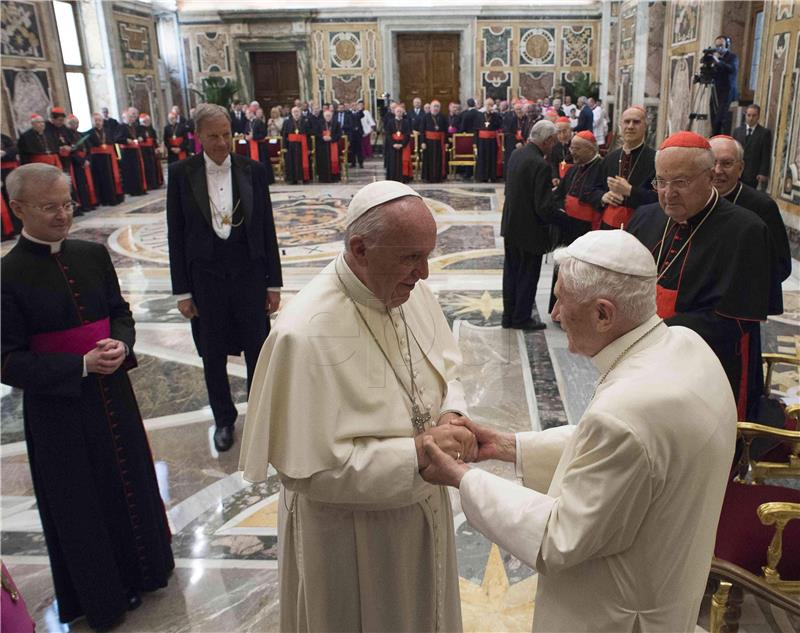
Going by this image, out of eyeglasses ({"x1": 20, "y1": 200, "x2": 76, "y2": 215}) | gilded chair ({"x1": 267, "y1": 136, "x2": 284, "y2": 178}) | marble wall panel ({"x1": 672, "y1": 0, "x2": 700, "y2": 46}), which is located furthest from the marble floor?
gilded chair ({"x1": 267, "y1": 136, "x2": 284, "y2": 178})

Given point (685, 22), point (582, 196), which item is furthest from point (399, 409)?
point (685, 22)

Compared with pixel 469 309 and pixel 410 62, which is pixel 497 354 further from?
pixel 410 62

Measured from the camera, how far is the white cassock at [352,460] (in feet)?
5.21

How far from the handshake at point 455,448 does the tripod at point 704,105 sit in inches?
344

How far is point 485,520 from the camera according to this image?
1481mm

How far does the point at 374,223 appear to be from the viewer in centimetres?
154

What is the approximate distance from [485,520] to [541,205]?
13.4 feet

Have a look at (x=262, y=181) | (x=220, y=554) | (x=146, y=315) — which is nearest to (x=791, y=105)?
(x=262, y=181)

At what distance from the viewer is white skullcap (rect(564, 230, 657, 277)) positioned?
1357 mm

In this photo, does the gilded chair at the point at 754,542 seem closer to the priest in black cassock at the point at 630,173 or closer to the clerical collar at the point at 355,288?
the clerical collar at the point at 355,288

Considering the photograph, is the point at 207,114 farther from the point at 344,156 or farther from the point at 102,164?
the point at 344,156

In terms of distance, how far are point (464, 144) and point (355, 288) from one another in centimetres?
1349

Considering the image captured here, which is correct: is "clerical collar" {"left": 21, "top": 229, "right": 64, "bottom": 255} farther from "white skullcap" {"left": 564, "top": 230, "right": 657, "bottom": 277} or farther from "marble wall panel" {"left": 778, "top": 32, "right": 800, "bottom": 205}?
"marble wall panel" {"left": 778, "top": 32, "right": 800, "bottom": 205}

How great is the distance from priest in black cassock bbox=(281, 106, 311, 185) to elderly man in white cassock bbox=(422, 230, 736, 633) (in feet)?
44.3
